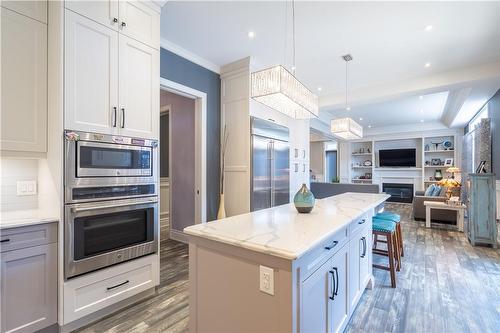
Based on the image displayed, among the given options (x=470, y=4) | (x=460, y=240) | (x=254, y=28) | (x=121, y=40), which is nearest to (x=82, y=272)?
(x=121, y=40)

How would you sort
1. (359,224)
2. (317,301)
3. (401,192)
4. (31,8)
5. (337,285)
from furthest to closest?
(401,192), (359,224), (31,8), (337,285), (317,301)

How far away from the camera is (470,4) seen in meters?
2.47

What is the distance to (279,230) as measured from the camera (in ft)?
4.92

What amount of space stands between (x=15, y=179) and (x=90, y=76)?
103 cm

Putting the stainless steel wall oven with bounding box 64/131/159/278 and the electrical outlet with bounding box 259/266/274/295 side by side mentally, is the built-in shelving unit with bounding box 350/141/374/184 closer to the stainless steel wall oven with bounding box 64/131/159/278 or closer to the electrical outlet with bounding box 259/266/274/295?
the stainless steel wall oven with bounding box 64/131/159/278

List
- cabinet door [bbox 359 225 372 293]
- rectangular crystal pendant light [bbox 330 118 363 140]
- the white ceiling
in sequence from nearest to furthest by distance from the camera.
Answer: cabinet door [bbox 359 225 372 293]
the white ceiling
rectangular crystal pendant light [bbox 330 118 363 140]

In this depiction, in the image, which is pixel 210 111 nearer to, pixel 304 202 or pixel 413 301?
pixel 304 202

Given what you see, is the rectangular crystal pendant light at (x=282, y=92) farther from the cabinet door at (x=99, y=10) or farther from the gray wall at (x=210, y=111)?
the gray wall at (x=210, y=111)

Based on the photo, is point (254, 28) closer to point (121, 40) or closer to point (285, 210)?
point (121, 40)

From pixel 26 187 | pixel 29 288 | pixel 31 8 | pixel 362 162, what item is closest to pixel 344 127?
pixel 31 8

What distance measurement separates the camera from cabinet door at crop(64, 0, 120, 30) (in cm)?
188

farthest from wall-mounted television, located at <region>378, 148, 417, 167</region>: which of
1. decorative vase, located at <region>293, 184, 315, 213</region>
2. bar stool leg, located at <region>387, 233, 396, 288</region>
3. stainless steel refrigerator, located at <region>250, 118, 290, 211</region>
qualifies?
decorative vase, located at <region>293, 184, 315, 213</region>

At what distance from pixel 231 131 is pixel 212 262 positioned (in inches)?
104

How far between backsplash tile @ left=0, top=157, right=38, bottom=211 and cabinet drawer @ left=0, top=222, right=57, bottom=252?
47 cm
